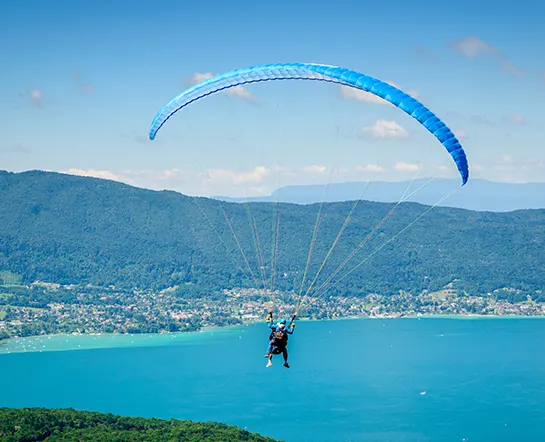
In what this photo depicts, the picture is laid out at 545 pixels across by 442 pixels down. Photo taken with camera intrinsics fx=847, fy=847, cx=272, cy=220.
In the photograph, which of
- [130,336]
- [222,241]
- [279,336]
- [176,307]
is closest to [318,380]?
[130,336]

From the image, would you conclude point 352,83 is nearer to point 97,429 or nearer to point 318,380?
point 97,429

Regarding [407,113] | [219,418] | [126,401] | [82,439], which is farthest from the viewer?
[126,401]

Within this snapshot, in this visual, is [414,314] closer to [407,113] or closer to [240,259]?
[240,259]

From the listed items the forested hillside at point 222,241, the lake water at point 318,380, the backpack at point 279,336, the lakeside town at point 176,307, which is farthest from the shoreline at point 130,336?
the backpack at point 279,336

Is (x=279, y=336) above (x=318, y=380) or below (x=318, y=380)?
above

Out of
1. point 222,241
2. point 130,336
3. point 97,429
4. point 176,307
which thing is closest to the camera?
point 97,429

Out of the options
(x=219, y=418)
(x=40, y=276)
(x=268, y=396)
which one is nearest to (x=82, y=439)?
(x=219, y=418)

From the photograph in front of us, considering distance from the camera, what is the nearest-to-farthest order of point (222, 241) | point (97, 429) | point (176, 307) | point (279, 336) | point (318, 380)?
point (279, 336), point (97, 429), point (318, 380), point (176, 307), point (222, 241)
